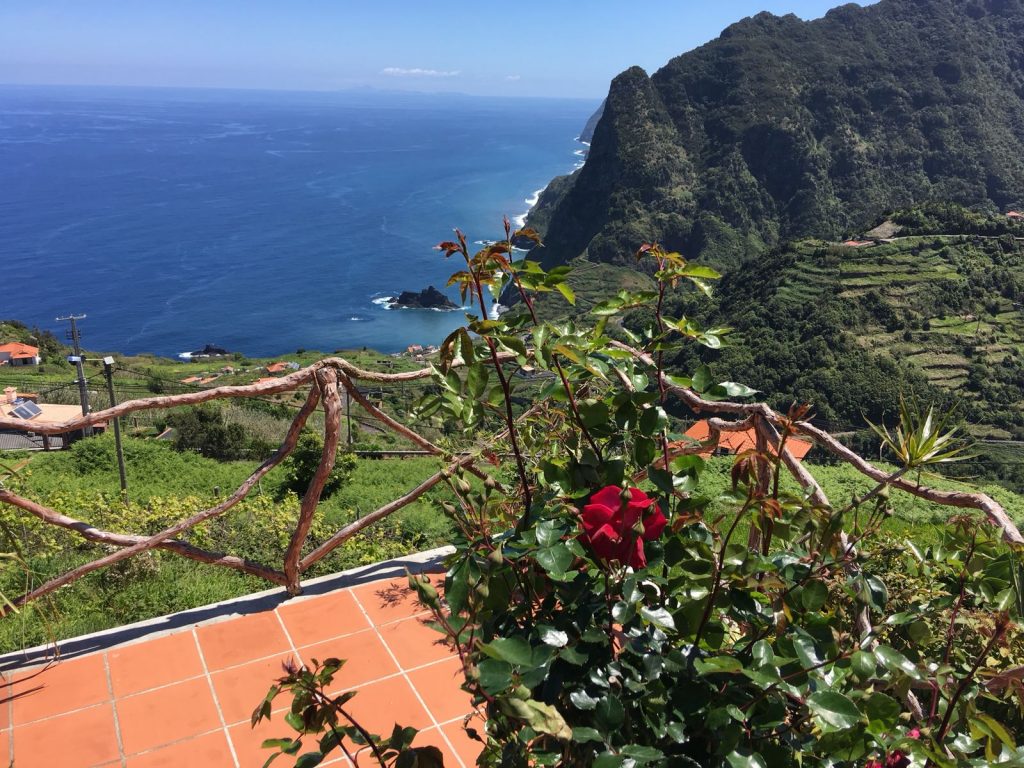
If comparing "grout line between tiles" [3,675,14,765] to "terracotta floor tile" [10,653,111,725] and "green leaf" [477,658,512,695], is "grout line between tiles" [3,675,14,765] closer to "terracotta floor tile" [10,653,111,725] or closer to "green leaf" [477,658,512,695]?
"terracotta floor tile" [10,653,111,725]

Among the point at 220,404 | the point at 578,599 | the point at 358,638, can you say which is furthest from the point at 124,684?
the point at 220,404

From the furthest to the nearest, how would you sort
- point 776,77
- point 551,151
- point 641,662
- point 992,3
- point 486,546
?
point 551,151, point 992,3, point 776,77, point 486,546, point 641,662

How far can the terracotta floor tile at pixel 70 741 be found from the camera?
69.2 inches

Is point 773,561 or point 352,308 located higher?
point 773,561

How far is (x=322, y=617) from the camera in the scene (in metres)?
2.38

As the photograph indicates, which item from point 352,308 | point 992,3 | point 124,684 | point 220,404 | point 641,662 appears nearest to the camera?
point 641,662

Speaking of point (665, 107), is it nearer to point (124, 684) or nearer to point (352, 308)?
point (352, 308)

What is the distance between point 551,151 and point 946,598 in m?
149


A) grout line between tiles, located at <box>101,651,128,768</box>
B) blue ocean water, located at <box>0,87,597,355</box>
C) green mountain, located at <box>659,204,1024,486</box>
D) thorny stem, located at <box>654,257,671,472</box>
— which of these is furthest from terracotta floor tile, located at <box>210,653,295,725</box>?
blue ocean water, located at <box>0,87,597,355</box>

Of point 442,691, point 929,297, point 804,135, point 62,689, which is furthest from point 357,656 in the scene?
point 804,135

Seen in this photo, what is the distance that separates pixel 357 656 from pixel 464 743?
0.49 meters

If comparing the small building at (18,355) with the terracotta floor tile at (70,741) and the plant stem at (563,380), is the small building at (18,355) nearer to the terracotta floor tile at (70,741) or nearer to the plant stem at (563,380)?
the terracotta floor tile at (70,741)

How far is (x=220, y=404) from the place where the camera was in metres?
22.0

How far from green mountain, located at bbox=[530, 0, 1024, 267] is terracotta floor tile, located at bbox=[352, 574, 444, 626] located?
65.1m
